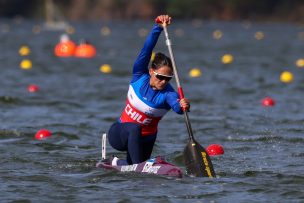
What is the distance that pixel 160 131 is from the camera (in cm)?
1628

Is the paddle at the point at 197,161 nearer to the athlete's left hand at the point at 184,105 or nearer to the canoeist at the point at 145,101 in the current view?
→ the canoeist at the point at 145,101

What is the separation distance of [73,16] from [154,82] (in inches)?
Result: 3159

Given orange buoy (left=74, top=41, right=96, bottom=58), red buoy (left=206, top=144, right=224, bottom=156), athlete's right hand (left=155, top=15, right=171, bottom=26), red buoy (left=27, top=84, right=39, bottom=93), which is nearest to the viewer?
athlete's right hand (left=155, top=15, right=171, bottom=26)

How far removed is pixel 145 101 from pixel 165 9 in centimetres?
7535

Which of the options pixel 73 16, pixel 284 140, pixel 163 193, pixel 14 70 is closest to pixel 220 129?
pixel 284 140

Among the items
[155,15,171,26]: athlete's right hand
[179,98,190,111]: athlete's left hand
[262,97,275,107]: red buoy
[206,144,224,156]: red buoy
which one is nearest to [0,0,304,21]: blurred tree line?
[262,97,275,107]: red buoy

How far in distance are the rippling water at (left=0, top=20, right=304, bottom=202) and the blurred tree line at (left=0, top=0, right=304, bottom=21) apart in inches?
1817

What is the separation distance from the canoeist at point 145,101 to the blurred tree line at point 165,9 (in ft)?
224

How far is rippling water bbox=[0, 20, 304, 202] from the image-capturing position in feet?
34.0

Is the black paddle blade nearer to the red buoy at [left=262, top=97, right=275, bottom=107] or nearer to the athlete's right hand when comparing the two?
the athlete's right hand

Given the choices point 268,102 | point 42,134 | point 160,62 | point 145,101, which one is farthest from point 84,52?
point 160,62

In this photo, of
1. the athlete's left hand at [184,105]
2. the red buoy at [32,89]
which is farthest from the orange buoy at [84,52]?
the athlete's left hand at [184,105]

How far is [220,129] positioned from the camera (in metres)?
16.4

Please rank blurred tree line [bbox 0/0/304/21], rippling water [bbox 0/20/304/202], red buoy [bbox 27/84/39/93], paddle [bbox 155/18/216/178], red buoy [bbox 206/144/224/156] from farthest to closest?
blurred tree line [bbox 0/0/304/21]
red buoy [bbox 27/84/39/93]
red buoy [bbox 206/144/224/156]
paddle [bbox 155/18/216/178]
rippling water [bbox 0/20/304/202]
